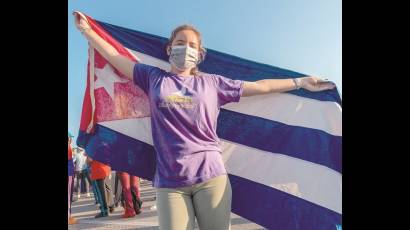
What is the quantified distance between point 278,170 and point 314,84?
2.95 feet

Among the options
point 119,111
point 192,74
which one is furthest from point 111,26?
point 192,74

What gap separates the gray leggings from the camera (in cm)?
243

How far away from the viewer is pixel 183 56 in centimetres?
288

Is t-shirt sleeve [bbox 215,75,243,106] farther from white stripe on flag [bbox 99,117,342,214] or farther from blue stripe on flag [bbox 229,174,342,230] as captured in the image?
blue stripe on flag [bbox 229,174,342,230]

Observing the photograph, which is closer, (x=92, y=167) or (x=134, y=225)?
(x=134, y=225)

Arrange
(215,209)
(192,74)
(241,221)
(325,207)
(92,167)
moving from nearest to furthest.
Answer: (215,209) → (192,74) → (325,207) → (241,221) → (92,167)

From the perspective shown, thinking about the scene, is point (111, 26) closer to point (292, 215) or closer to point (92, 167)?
point (292, 215)

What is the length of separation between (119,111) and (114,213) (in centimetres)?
474

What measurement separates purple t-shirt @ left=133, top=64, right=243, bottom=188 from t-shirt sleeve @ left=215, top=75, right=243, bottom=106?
0.20 ft

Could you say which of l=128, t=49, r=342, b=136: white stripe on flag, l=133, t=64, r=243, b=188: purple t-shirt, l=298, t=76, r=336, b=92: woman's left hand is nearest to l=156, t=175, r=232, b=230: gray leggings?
l=133, t=64, r=243, b=188: purple t-shirt

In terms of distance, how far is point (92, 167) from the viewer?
7.28 metres

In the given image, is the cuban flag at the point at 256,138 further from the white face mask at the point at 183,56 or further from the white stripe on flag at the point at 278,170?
the white face mask at the point at 183,56

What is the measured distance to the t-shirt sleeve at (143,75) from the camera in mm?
2896

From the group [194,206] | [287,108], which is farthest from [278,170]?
[194,206]
